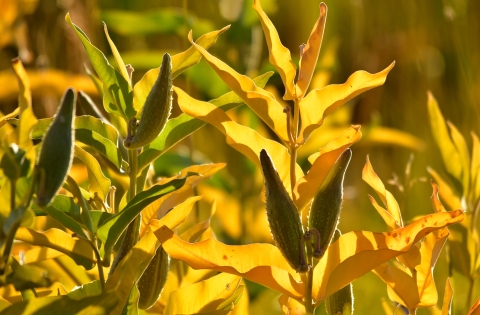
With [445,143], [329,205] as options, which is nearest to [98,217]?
[329,205]

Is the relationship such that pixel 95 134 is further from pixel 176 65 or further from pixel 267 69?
pixel 267 69

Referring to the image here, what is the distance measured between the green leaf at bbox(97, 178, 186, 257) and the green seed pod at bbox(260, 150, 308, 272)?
0.15 ft

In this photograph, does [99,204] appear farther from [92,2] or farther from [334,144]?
[92,2]

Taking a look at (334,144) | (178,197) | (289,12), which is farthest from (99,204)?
(289,12)

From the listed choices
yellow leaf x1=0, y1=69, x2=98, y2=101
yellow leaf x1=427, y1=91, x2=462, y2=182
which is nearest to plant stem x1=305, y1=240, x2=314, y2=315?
yellow leaf x1=427, y1=91, x2=462, y2=182

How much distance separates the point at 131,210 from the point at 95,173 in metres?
0.07

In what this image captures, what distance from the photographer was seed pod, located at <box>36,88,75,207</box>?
0.31 metres

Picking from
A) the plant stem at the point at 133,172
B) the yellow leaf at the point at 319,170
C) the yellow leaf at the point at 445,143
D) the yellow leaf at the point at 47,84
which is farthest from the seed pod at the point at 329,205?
the yellow leaf at the point at 47,84

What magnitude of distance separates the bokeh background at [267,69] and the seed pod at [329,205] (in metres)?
0.18

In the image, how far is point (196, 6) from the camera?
8.52ft

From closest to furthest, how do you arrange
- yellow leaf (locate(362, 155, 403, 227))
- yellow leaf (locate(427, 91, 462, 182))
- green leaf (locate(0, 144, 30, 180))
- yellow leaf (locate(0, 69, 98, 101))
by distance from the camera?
1. green leaf (locate(0, 144, 30, 180))
2. yellow leaf (locate(362, 155, 403, 227))
3. yellow leaf (locate(427, 91, 462, 182))
4. yellow leaf (locate(0, 69, 98, 101))

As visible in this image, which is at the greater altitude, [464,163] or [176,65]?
[176,65]

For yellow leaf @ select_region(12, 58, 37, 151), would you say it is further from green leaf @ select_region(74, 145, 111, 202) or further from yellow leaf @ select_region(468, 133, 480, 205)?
yellow leaf @ select_region(468, 133, 480, 205)

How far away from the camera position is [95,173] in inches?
16.2
